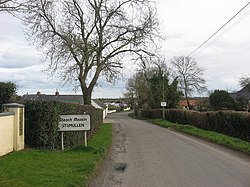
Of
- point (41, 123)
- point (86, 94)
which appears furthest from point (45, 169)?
point (86, 94)

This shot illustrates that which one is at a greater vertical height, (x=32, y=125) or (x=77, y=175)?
(x=32, y=125)

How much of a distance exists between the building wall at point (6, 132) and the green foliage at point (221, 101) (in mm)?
56395

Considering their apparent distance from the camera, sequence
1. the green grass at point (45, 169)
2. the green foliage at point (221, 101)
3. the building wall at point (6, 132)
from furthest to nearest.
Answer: the green foliage at point (221, 101) → the building wall at point (6, 132) → the green grass at point (45, 169)

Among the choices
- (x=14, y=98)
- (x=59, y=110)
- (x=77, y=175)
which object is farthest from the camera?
(x=14, y=98)

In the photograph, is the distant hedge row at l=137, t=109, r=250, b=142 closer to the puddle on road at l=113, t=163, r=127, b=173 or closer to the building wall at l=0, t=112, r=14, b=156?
the puddle on road at l=113, t=163, r=127, b=173

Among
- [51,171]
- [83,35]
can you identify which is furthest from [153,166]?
[83,35]

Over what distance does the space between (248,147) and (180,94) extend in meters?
56.1

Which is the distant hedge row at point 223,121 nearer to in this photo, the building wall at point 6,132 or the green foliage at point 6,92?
the green foliage at point 6,92

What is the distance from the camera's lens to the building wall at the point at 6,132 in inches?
464

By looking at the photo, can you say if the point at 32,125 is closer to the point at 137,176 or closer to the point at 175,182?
the point at 137,176

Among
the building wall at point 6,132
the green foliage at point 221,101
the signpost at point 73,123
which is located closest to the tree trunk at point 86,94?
the signpost at point 73,123

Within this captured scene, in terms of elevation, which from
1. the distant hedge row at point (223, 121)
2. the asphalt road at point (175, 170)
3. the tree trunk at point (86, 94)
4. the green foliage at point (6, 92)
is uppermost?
the tree trunk at point (86, 94)

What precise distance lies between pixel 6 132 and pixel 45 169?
284 cm

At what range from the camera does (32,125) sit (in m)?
14.8
